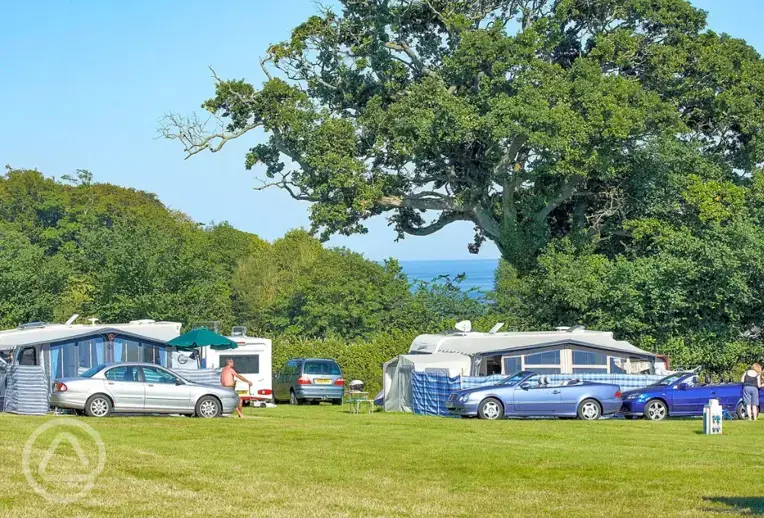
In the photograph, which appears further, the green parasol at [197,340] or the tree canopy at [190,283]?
the tree canopy at [190,283]

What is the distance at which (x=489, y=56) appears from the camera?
4447cm

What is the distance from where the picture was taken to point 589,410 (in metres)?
29.8

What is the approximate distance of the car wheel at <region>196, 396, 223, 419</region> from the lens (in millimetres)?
28625

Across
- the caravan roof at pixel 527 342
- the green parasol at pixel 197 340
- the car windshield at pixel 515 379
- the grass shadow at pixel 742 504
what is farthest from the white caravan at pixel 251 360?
the grass shadow at pixel 742 504

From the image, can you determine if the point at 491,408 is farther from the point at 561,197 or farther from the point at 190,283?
the point at 190,283

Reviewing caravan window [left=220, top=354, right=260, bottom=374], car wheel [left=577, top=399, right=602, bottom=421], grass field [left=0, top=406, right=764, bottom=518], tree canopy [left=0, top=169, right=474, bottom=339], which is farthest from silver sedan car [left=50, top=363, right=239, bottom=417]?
tree canopy [left=0, top=169, right=474, bottom=339]

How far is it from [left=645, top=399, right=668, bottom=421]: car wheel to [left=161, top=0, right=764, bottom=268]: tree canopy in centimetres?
1375

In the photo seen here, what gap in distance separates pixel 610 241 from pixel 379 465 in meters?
33.8

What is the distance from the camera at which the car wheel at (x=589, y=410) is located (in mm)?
29719

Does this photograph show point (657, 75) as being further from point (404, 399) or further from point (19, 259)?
point (19, 259)

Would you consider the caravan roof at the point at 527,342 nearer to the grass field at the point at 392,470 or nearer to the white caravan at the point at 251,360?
the white caravan at the point at 251,360

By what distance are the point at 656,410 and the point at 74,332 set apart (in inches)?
662

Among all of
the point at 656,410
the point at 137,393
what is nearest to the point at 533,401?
the point at 656,410

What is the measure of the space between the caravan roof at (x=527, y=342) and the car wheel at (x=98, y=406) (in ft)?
38.0
